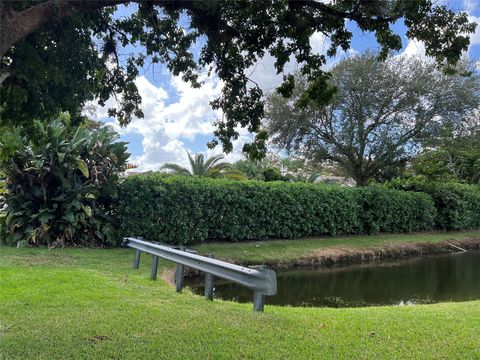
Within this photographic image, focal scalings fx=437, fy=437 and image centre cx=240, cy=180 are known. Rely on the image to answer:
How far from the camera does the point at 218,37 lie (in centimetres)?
587

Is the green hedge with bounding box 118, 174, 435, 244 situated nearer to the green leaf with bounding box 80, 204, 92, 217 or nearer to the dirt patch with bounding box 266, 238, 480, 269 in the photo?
the green leaf with bounding box 80, 204, 92, 217

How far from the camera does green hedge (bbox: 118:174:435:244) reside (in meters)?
13.7

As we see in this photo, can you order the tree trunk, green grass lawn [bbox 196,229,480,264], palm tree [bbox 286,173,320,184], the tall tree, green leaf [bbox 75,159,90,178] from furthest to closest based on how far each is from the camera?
palm tree [bbox 286,173,320,184] < the tall tree < green grass lawn [bbox 196,229,480,264] < green leaf [bbox 75,159,90,178] < the tree trunk

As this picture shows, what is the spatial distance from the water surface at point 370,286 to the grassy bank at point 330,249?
742 mm

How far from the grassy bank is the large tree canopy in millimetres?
8448

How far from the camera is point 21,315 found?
5270 mm

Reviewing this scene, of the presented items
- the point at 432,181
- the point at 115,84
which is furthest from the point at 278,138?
the point at 115,84

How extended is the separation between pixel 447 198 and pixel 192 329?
2417 cm

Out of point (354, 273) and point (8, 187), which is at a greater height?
point (8, 187)

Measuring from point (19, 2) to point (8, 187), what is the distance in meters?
9.38

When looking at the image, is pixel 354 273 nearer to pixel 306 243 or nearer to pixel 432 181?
pixel 306 243

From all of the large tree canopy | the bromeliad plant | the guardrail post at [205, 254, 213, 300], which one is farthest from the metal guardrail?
the bromeliad plant

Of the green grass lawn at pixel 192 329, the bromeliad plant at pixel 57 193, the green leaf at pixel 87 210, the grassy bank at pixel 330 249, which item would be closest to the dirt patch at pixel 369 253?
the grassy bank at pixel 330 249

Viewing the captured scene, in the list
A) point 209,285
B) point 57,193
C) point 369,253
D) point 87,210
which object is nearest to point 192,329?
point 209,285
